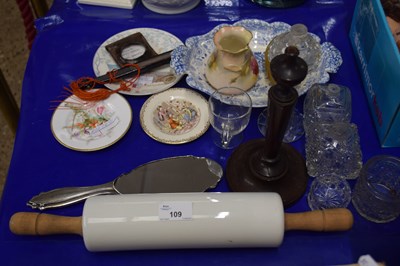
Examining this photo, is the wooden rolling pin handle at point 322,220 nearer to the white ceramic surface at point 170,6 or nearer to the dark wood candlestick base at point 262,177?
the dark wood candlestick base at point 262,177

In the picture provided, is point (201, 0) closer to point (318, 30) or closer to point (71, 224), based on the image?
point (318, 30)

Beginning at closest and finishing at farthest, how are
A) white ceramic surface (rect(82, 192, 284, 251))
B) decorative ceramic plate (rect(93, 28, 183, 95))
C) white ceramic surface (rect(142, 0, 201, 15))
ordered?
white ceramic surface (rect(82, 192, 284, 251))
decorative ceramic plate (rect(93, 28, 183, 95))
white ceramic surface (rect(142, 0, 201, 15))

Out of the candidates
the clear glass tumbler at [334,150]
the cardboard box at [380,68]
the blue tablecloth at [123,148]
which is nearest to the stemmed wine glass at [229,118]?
the blue tablecloth at [123,148]

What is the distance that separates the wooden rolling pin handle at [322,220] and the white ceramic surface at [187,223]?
1.4 inches

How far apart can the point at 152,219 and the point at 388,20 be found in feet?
1.95

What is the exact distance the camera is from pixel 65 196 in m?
0.74

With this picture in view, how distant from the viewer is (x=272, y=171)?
0.74 metres

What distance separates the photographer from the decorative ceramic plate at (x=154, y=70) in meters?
0.89

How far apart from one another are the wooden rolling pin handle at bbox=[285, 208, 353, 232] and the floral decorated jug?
0.96ft

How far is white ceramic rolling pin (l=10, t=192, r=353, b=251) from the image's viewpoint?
2.09 feet

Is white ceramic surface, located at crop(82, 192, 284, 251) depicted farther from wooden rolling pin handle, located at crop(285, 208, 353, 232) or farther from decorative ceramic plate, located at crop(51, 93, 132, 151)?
decorative ceramic plate, located at crop(51, 93, 132, 151)

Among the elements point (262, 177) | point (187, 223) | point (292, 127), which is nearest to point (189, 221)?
point (187, 223)

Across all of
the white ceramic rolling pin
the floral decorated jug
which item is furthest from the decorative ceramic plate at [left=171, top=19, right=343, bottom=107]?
the white ceramic rolling pin

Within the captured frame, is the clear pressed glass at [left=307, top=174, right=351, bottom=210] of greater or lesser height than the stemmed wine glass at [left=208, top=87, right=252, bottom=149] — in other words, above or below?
below
